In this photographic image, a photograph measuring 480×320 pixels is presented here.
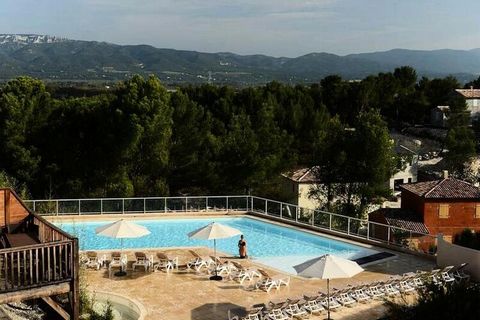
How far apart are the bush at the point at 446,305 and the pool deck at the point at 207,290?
8.60ft

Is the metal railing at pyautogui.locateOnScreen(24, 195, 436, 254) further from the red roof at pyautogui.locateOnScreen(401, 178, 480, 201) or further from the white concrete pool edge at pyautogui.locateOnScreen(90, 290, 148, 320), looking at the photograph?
the red roof at pyautogui.locateOnScreen(401, 178, 480, 201)

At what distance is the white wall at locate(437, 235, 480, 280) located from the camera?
53.5ft

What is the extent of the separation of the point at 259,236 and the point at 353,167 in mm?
12963

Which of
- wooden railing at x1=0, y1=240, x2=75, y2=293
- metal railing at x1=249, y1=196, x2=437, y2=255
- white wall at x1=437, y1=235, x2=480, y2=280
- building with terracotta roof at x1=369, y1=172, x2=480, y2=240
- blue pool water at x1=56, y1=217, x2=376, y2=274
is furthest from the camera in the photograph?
building with terracotta roof at x1=369, y1=172, x2=480, y2=240

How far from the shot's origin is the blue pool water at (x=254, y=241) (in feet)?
69.2

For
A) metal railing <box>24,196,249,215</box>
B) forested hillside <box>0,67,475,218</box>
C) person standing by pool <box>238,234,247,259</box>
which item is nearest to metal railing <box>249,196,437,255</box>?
metal railing <box>24,196,249,215</box>

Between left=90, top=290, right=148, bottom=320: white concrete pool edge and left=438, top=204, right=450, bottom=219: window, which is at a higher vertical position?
left=90, top=290, right=148, bottom=320: white concrete pool edge

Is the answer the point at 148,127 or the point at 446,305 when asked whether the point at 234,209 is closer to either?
the point at 148,127

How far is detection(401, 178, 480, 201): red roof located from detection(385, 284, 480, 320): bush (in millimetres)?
27132

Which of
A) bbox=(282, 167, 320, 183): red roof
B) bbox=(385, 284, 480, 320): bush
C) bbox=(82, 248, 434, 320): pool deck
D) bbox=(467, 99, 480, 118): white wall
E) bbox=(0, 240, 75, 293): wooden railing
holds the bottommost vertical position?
bbox=(282, 167, 320, 183): red roof

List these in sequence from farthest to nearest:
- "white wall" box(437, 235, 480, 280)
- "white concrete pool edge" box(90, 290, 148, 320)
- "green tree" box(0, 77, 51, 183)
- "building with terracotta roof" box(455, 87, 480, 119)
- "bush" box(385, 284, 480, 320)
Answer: "building with terracotta roof" box(455, 87, 480, 119) < "green tree" box(0, 77, 51, 183) < "white wall" box(437, 235, 480, 280) < "white concrete pool edge" box(90, 290, 148, 320) < "bush" box(385, 284, 480, 320)

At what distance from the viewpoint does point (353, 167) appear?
35.1m

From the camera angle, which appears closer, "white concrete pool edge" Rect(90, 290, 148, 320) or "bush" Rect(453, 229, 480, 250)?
"white concrete pool edge" Rect(90, 290, 148, 320)

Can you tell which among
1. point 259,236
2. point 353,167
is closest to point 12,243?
point 259,236
